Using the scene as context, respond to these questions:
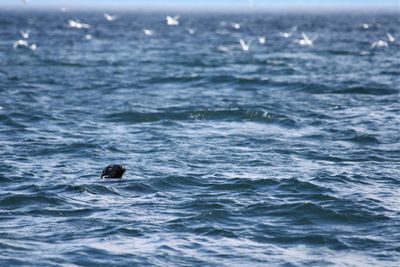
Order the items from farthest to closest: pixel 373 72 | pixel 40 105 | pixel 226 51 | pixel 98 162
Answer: pixel 226 51 < pixel 373 72 < pixel 40 105 < pixel 98 162

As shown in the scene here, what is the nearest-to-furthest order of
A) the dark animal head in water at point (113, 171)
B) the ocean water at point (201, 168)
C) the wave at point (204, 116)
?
the ocean water at point (201, 168) → the dark animal head in water at point (113, 171) → the wave at point (204, 116)

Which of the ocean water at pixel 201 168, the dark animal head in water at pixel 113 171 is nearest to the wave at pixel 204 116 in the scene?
the ocean water at pixel 201 168

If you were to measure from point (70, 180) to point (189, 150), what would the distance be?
4901 mm

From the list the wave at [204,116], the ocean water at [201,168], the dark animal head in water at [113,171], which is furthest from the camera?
the wave at [204,116]

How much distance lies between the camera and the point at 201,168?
71.5 feet

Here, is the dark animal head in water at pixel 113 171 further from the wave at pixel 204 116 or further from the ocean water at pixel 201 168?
the wave at pixel 204 116

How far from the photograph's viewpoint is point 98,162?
74.2 feet

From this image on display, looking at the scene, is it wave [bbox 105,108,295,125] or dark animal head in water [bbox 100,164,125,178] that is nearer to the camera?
dark animal head in water [bbox 100,164,125,178]

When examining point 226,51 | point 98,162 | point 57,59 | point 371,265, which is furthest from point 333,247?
point 226,51

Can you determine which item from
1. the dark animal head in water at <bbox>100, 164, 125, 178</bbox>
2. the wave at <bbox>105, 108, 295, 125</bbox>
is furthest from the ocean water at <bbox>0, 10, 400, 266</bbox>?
the dark animal head in water at <bbox>100, 164, 125, 178</bbox>

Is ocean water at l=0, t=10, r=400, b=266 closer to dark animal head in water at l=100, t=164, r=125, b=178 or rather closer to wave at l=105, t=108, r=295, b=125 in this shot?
wave at l=105, t=108, r=295, b=125

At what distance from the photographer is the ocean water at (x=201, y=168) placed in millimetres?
15523

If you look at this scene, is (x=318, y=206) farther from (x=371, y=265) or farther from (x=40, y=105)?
(x=40, y=105)

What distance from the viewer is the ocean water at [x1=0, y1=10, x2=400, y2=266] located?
50.9 feet
